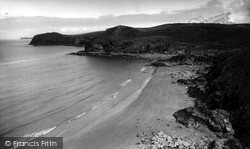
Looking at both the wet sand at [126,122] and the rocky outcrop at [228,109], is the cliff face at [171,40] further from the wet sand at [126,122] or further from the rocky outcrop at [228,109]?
the rocky outcrop at [228,109]

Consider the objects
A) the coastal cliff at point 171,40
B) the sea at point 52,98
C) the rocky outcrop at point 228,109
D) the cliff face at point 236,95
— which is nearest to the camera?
the cliff face at point 236,95

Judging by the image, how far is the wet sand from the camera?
26641 millimetres

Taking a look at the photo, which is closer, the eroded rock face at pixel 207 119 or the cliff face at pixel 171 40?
the eroded rock face at pixel 207 119

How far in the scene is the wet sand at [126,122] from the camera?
26641 mm

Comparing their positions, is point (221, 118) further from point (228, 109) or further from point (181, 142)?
point (181, 142)

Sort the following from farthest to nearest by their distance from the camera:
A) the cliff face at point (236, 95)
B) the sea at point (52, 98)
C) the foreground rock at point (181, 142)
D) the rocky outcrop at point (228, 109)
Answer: the sea at point (52, 98)
the rocky outcrop at point (228, 109)
the cliff face at point (236, 95)
the foreground rock at point (181, 142)

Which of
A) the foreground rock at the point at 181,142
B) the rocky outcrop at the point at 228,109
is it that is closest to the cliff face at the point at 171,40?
the rocky outcrop at the point at 228,109

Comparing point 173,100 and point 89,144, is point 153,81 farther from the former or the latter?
point 89,144

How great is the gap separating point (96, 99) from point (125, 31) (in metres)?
139

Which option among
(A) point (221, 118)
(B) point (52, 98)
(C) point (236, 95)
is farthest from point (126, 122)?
(B) point (52, 98)

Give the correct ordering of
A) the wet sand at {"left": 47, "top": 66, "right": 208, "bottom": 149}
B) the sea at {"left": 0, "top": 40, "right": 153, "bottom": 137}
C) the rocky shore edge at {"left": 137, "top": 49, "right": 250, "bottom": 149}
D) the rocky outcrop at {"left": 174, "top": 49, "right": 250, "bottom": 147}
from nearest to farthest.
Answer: the rocky shore edge at {"left": 137, "top": 49, "right": 250, "bottom": 149}, the rocky outcrop at {"left": 174, "top": 49, "right": 250, "bottom": 147}, the wet sand at {"left": 47, "top": 66, "right": 208, "bottom": 149}, the sea at {"left": 0, "top": 40, "right": 153, "bottom": 137}

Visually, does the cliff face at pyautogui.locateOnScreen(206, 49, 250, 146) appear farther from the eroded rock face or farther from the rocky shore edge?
the eroded rock face

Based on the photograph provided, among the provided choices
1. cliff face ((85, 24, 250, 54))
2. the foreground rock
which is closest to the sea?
the foreground rock

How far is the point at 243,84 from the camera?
3275cm
